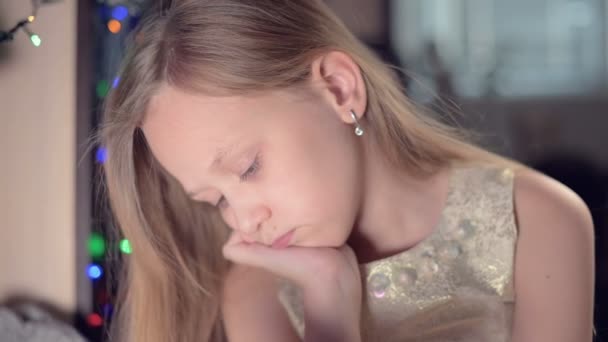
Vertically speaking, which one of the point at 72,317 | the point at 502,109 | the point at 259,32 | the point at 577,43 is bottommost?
the point at 72,317

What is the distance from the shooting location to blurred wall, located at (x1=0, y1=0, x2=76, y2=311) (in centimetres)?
138

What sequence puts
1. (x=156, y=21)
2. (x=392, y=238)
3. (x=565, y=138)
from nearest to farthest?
(x=156, y=21) < (x=392, y=238) < (x=565, y=138)

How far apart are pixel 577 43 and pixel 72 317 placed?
1.16 m

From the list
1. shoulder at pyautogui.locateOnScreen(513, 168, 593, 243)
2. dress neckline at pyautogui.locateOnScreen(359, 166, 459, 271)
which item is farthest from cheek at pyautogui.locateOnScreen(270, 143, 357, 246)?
shoulder at pyautogui.locateOnScreen(513, 168, 593, 243)

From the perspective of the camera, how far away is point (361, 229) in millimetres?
1104

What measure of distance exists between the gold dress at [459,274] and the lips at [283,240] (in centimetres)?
17

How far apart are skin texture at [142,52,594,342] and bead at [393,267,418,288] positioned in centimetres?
4

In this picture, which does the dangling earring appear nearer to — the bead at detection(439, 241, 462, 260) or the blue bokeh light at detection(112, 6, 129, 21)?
the bead at detection(439, 241, 462, 260)

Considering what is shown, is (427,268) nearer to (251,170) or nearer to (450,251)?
(450,251)

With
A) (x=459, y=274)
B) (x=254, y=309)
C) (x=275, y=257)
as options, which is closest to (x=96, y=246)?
(x=254, y=309)

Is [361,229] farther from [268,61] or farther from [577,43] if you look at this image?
[577,43]

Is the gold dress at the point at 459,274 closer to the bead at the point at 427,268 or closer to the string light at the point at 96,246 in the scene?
the bead at the point at 427,268

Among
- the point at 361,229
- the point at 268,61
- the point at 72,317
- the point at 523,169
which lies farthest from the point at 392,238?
the point at 72,317

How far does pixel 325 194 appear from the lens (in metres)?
0.93
